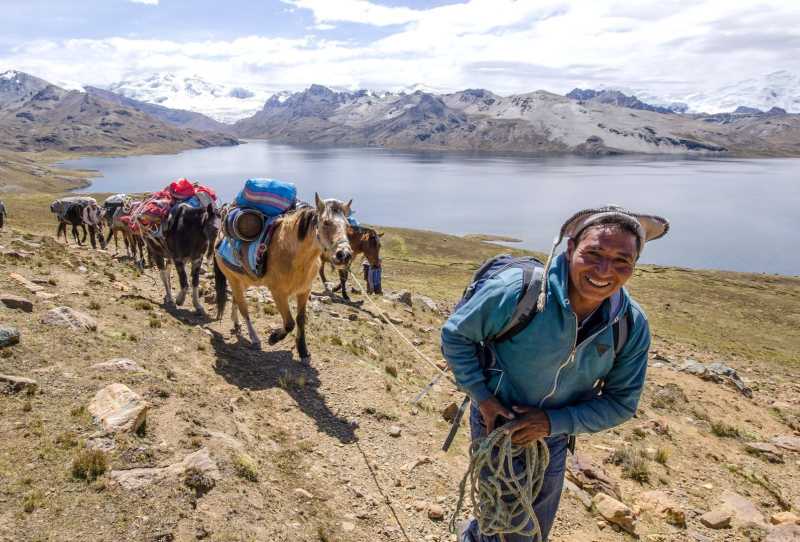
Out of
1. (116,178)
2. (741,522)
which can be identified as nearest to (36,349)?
(741,522)

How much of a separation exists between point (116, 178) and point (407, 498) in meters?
143

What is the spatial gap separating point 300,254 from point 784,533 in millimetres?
7125

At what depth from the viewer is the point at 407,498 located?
510cm

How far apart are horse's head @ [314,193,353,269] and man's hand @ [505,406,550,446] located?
371 cm

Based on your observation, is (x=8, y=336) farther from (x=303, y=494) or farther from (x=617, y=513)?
(x=617, y=513)

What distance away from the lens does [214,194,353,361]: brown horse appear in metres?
6.49

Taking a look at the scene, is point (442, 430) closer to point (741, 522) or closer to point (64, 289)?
point (741, 522)

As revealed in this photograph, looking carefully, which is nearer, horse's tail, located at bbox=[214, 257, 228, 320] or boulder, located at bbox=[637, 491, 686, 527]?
boulder, located at bbox=[637, 491, 686, 527]

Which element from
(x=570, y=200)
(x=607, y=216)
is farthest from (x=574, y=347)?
(x=570, y=200)

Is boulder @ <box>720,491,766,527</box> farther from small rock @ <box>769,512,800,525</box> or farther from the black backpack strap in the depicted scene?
the black backpack strap

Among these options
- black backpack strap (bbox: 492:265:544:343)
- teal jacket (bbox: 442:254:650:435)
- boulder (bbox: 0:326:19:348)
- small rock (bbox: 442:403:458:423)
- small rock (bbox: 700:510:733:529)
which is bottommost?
small rock (bbox: 700:510:733:529)

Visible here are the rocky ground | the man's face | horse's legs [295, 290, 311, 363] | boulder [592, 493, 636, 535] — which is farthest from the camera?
horse's legs [295, 290, 311, 363]

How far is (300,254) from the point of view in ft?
24.1

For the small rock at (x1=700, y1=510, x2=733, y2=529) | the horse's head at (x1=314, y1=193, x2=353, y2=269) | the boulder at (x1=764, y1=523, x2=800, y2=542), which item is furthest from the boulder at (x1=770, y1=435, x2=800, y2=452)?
the horse's head at (x1=314, y1=193, x2=353, y2=269)
